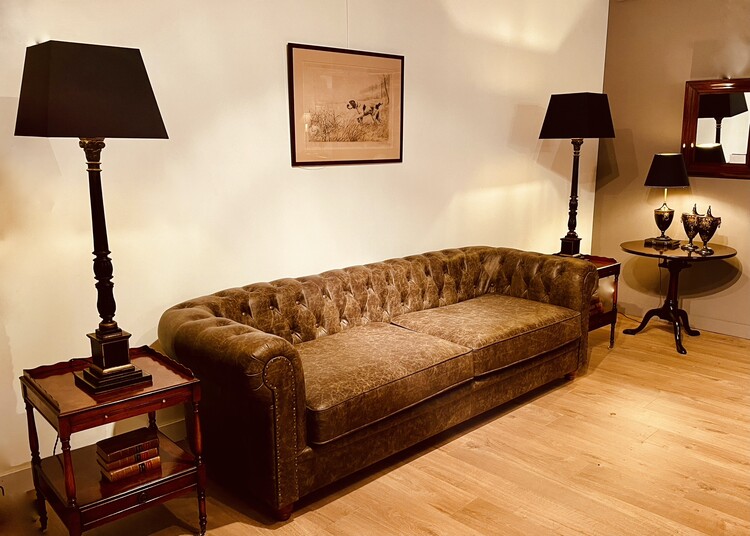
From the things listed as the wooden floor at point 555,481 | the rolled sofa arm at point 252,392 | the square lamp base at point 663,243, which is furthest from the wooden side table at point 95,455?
the square lamp base at point 663,243

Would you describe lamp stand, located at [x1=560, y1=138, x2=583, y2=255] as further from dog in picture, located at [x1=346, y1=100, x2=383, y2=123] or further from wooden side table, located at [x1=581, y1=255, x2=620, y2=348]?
dog in picture, located at [x1=346, y1=100, x2=383, y2=123]

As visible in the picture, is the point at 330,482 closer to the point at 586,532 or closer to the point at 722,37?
the point at 586,532

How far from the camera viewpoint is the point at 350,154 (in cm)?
365

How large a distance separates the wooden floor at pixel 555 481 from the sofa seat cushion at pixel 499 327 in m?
0.35

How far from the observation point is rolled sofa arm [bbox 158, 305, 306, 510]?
2312mm

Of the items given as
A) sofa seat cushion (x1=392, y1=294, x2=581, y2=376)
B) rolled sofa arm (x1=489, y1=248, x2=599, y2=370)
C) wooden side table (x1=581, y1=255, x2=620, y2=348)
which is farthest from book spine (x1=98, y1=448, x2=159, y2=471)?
wooden side table (x1=581, y1=255, x2=620, y2=348)

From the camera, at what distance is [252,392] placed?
2.33 meters

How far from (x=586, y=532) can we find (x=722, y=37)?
12.8 feet

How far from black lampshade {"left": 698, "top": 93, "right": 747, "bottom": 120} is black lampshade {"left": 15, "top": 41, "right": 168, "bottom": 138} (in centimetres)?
422

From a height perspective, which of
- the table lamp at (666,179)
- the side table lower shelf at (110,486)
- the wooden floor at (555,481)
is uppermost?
the table lamp at (666,179)

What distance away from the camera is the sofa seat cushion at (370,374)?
253 cm

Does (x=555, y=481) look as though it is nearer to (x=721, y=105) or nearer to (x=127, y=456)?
(x=127, y=456)

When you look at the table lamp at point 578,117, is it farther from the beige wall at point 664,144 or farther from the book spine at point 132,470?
the book spine at point 132,470

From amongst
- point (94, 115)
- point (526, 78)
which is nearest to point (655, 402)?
point (526, 78)
